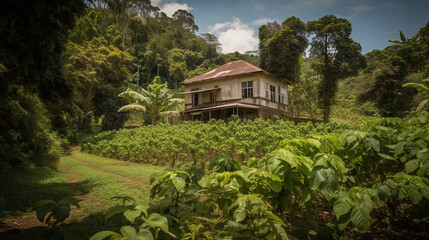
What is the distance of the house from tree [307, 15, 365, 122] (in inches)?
207

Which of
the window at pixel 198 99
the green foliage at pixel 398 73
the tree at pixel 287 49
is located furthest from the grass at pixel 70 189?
the green foliage at pixel 398 73

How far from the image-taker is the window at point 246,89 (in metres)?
20.6

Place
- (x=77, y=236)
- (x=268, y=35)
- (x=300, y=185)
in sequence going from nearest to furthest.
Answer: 1. (x=77, y=236)
2. (x=300, y=185)
3. (x=268, y=35)

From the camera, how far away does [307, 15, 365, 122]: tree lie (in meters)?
24.1

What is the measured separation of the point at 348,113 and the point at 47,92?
37.3 metres

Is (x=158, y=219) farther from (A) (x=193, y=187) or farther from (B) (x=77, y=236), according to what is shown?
(A) (x=193, y=187)

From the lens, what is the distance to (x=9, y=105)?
4938mm

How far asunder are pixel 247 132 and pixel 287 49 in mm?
18129

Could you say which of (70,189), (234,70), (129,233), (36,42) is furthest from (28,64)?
(234,70)

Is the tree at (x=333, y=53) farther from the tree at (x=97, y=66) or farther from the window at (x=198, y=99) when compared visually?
the tree at (x=97, y=66)

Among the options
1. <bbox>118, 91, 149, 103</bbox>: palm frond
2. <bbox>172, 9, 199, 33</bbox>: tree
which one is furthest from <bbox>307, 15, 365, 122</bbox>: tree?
<bbox>172, 9, 199, 33</bbox>: tree

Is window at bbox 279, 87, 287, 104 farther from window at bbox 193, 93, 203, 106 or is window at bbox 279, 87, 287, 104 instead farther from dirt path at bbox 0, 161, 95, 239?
dirt path at bbox 0, 161, 95, 239

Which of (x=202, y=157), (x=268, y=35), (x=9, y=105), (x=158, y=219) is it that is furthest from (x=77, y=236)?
(x=268, y=35)

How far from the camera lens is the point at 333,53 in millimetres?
25078
